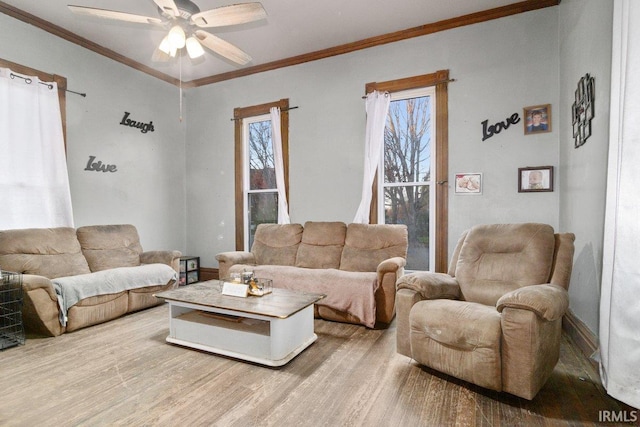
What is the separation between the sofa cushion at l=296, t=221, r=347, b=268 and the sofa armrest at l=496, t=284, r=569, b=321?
7.03 feet

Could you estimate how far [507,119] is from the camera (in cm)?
349

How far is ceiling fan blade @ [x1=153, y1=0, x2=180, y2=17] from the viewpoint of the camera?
7.76 feet

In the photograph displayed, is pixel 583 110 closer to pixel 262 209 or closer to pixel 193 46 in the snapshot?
pixel 193 46

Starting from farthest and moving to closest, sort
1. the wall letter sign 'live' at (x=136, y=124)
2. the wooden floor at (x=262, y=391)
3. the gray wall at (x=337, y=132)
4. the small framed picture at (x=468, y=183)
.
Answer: the wall letter sign 'live' at (x=136, y=124)
the small framed picture at (x=468, y=183)
the gray wall at (x=337, y=132)
the wooden floor at (x=262, y=391)

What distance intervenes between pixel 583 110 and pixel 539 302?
166 cm

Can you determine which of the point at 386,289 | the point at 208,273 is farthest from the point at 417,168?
the point at 208,273

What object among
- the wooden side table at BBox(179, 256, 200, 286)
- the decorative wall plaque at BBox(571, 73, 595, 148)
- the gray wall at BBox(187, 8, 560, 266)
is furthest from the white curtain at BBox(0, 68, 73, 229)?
the decorative wall plaque at BBox(571, 73, 595, 148)

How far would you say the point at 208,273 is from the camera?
524 centimetres

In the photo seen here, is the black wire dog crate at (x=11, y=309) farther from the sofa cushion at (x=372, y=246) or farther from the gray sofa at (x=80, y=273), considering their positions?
the sofa cushion at (x=372, y=246)

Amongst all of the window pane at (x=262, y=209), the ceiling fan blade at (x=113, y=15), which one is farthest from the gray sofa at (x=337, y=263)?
the ceiling fan blade at (x=113, y=15)

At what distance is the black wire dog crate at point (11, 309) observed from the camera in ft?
8.94

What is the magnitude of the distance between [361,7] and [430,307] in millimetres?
3060

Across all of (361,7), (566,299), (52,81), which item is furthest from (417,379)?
(52,81)

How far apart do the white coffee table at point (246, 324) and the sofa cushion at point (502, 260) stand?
1.19 meters
